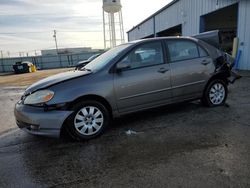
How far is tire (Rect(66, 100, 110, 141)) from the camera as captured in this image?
373 cm

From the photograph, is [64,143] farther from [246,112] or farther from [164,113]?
[246,112]

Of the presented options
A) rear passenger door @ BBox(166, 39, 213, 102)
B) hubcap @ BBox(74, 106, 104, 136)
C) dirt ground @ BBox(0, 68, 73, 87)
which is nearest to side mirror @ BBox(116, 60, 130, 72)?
hubcap @ BBox(74, 106, 104, 136)

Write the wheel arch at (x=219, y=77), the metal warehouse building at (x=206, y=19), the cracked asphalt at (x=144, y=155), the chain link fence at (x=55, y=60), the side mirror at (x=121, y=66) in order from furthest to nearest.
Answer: the chain link fence at (x=55, y=60) < the metal warehouse building at (x=206, y=19) < the wheel arch at (x=219, y=77) < the side mirror at (x=121, y=66) < the cracked asphalt at (x=144, y=155)

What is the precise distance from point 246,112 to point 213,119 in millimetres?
884

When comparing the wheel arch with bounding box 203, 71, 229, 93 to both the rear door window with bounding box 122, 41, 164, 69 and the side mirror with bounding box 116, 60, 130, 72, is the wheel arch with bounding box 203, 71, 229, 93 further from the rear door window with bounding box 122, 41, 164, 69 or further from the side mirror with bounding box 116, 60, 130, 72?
the side mirror with bounding box 116, 60, 130, 72

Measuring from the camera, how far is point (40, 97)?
143 inches

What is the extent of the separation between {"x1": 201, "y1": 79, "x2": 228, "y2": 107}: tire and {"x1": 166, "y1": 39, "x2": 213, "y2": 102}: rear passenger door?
0.22m

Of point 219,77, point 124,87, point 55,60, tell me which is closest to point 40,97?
point 124,87

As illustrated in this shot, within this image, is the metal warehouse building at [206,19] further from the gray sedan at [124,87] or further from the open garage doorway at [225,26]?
the gray sedan at [124,87]

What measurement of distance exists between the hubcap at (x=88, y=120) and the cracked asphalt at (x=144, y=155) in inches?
7.9

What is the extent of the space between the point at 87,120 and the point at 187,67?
2.35 meters

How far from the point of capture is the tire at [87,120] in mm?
3732

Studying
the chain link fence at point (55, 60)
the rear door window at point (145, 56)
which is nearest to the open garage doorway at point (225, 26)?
the rear door window at point (145, 56)

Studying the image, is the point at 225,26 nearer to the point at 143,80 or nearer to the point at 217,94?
the point at 217,94
